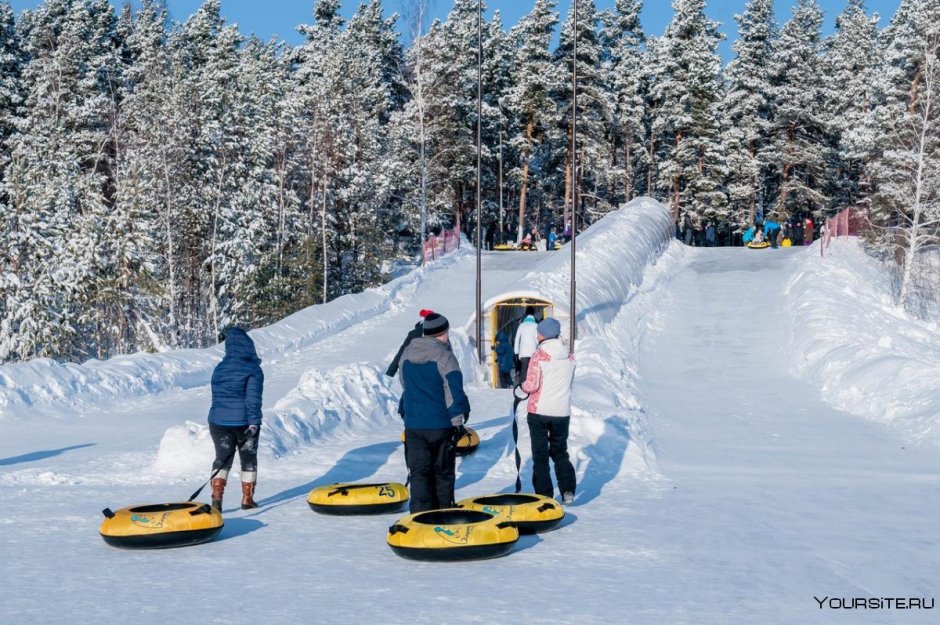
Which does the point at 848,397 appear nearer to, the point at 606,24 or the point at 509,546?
the point at 509,546

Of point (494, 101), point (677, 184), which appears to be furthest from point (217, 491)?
point (494, 101)

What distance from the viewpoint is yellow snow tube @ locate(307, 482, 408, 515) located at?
8.77m

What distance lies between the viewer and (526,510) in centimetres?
797

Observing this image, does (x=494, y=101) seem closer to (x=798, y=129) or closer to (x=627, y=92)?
(x=627, y=92)

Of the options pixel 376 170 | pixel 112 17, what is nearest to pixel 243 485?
pixel 376 170

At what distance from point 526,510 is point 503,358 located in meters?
12.8

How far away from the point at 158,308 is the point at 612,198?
1607 inches

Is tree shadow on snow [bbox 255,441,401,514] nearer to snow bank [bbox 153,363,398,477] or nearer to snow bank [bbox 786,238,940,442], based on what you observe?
snow bank [bbox 153,363,398,477]

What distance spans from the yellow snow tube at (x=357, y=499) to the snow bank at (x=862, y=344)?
8.89m

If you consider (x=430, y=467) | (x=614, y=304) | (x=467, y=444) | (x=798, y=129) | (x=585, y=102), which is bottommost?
(x=467, y=444)

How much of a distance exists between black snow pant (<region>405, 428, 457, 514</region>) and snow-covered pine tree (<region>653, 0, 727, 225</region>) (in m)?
48.7

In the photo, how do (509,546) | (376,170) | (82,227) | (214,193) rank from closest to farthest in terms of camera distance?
(509,546) → (82,227) → (214,193) → (376,170)

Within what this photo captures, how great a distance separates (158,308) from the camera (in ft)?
132
